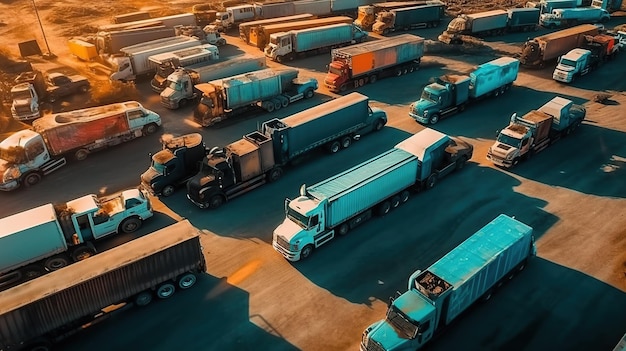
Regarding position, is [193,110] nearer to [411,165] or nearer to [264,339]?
[411,165]

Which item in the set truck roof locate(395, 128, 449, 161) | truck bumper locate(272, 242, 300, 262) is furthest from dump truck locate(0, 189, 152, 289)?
truck roof locate(395, 128, 449, 161)

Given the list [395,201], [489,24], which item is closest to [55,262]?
[395,201]

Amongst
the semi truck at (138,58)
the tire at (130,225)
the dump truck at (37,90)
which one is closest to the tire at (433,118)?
the tire at (130,225)

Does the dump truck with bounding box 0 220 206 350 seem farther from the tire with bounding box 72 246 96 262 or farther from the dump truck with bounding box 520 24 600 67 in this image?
the dump truck with bounding box 520 24 600 67

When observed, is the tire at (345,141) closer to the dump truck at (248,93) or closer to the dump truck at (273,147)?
the dump truck at (273,147)

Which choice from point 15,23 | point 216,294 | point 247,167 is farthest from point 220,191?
point 15,23

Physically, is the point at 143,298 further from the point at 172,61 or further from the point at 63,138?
the point at 172,61

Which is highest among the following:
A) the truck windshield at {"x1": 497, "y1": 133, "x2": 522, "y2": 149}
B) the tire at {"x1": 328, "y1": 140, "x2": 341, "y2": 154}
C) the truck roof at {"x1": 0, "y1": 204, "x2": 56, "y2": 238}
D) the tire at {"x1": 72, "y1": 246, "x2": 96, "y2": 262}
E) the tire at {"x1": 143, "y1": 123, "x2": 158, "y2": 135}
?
the truck roof at {"x1": 0, "y1": 204, "x2": 56, "y2": 238}
